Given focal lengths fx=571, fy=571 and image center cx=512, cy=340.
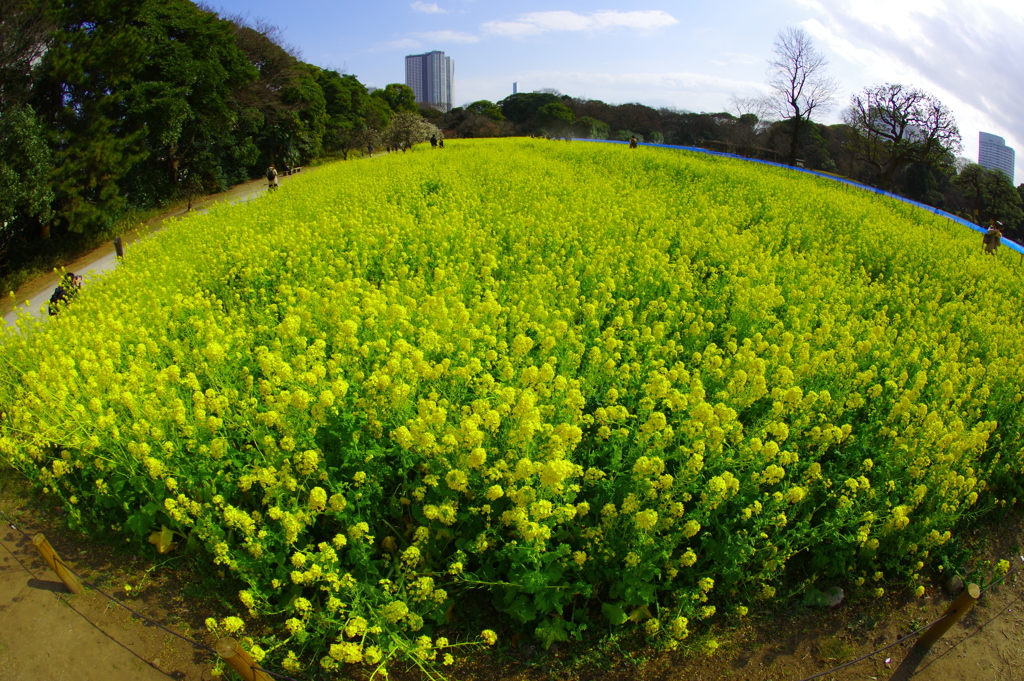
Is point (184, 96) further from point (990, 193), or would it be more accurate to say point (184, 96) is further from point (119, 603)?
point (990, 193)

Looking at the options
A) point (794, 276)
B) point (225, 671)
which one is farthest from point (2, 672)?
point (794, 276)

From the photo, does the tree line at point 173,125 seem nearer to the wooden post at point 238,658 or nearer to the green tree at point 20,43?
the green tree at point 20,43

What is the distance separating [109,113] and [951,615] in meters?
22.4

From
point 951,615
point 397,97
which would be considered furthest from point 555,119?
point 951,615

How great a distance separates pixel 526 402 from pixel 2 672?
3.54m

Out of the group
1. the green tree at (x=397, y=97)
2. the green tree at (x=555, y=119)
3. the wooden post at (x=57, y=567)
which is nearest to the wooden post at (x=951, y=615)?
the wooden post at (x=57, y=567)

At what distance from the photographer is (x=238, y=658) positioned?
2.79 meters

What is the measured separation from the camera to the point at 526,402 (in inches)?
146

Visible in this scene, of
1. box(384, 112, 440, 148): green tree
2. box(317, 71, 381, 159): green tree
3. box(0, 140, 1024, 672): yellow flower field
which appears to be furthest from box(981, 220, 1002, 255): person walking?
box(384, 112, 440, 148): green tree

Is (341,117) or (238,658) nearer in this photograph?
(238,658)

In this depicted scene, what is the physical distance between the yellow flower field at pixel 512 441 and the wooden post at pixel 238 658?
0.67ft

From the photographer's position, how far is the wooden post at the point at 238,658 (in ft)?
9.00

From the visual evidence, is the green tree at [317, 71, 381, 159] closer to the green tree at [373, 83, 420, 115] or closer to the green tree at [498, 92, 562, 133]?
the green tree at [373, 83, 420, 115]

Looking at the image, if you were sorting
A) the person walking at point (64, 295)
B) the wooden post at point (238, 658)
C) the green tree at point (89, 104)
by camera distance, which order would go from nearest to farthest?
the wooden post at point (238, 658)
the person walking at point (64, 295)
the green tree at point (89, 104)
